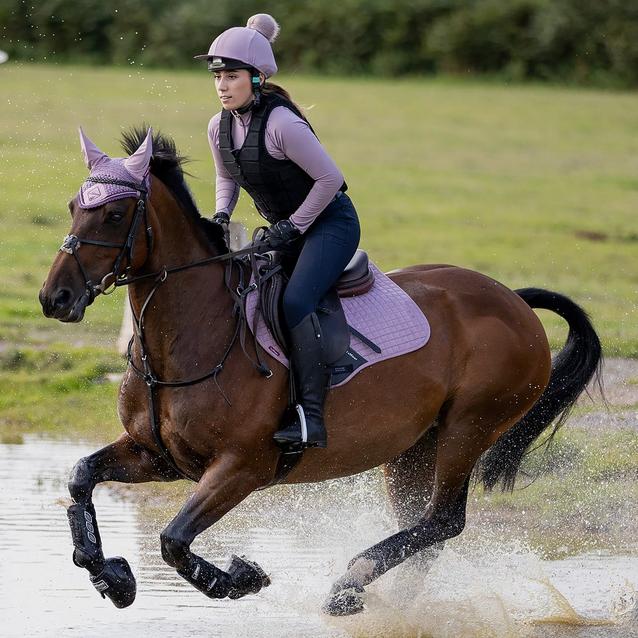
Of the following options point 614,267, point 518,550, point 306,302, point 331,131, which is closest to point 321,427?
point 306,302

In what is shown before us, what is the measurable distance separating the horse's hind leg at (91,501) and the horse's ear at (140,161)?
1361 mm

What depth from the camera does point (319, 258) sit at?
6688 millimetres

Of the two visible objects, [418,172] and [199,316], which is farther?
[418,172]

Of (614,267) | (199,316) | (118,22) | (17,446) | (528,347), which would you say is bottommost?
(118,22)

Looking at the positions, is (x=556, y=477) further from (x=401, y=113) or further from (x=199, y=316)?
(x=401, y=113)

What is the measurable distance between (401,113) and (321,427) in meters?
29.6

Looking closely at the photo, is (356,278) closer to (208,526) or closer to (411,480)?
(411,480)

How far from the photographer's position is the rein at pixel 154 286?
5969 millimetres

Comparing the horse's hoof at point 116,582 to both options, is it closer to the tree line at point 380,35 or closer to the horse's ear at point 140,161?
the horse's ear at point 140,161

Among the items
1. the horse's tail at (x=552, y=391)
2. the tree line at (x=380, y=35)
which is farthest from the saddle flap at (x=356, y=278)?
the tree line at (x=380, y=35)

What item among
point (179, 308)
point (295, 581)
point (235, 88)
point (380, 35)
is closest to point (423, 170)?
point (380, 35)

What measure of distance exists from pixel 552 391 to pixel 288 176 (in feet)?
8.03

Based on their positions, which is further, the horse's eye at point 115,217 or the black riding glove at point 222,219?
the black riding glove at point 222,219

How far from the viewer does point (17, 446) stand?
1025 centimetres
